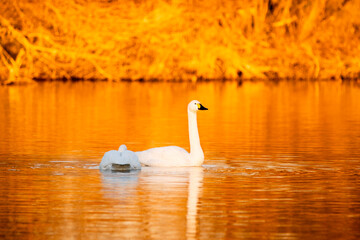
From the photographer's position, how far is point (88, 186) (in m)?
14.0

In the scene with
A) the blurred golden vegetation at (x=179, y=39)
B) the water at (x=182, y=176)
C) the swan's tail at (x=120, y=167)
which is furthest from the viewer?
the blurred golden vegetation at (x=179, y=39)

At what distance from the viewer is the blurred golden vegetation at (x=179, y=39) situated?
47750mm

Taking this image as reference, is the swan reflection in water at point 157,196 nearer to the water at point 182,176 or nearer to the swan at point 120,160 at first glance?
the water at point 182,176

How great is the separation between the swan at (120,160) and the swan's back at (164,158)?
39 centimetres

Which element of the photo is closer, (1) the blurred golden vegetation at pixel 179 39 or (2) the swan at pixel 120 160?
(2) the swan at pixel 120 160

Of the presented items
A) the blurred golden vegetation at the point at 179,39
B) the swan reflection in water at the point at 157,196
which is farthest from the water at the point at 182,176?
the blurred golden vegetation at the point at 179,39

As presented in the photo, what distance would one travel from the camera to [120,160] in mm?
15406

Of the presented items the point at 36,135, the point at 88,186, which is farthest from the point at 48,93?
the point at 88,186

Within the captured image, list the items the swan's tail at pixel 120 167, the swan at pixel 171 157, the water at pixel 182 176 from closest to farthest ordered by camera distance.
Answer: the water at pixel 182 176
the swan's tail at pixel 120 167
the swan at pixel 171 157

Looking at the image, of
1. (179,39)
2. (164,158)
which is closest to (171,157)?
(164,158)

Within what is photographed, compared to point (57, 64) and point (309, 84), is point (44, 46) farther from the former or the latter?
point (309, 84)

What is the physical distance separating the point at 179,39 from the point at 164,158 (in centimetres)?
3376

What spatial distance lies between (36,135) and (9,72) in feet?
77.1

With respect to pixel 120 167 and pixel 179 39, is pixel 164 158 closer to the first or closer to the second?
pixel 120 167
